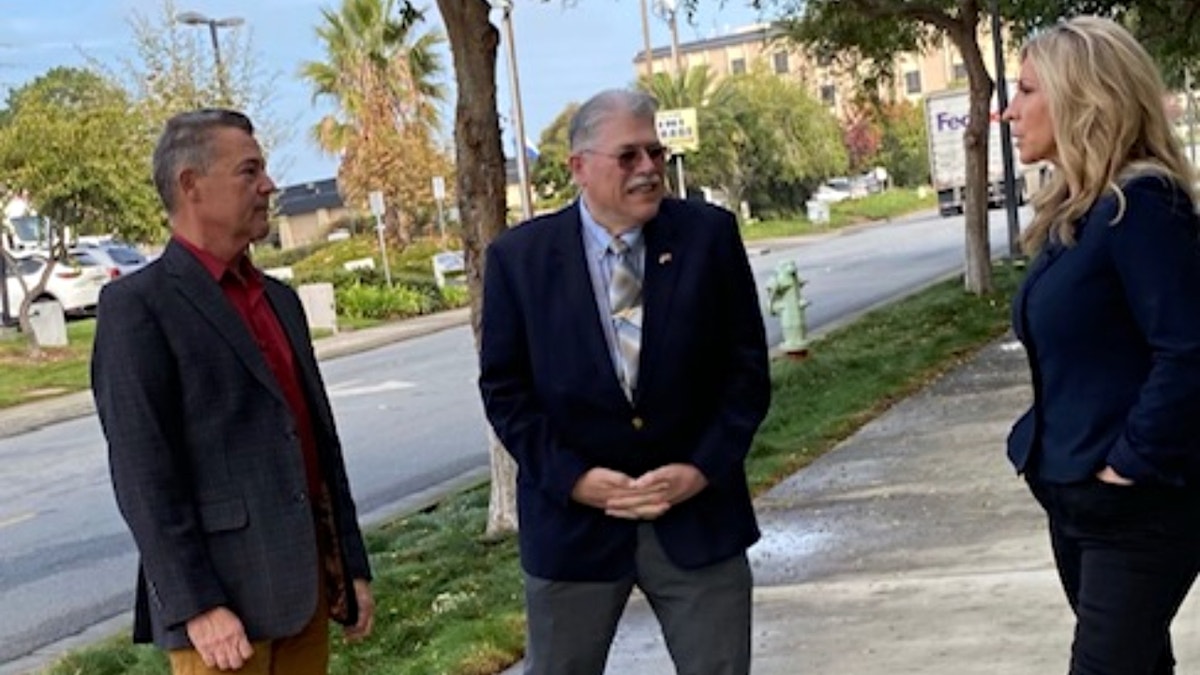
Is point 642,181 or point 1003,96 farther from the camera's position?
point 1003,96

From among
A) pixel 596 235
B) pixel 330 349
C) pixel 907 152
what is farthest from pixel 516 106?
pixel 907 152

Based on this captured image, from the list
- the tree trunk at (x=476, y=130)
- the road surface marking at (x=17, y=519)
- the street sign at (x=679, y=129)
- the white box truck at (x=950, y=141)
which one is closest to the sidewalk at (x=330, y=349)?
the road surface marking at (x=17, y=519)

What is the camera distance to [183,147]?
3.46 metres

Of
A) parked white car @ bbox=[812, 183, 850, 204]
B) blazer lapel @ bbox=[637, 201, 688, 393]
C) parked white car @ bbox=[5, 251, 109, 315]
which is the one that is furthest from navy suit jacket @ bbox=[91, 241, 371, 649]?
parked white car @ bbox=[812, 183, 850, 204]

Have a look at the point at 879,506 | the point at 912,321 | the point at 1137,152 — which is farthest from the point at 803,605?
the point at 912,321

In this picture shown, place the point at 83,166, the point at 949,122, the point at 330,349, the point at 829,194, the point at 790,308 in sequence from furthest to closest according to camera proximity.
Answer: the point at 829,194 → the point at 949,122 → the point at 83,166 → the point at 330,349 → the point at 790,308

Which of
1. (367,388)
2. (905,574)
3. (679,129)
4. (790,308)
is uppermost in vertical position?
(679,129)

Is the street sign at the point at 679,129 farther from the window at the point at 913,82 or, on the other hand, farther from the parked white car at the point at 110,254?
the window at the point at 913,82

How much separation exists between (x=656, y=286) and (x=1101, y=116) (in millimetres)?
1009

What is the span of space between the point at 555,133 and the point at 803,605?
2509 inches

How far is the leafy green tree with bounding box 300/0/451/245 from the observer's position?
43656mm

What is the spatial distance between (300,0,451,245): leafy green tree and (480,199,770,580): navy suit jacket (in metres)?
40.1

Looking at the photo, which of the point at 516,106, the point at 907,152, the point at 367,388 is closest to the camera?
the point at 367,388

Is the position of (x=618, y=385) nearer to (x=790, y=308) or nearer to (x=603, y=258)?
(x=603, y=258)
